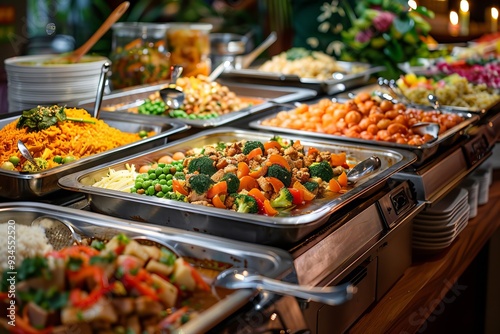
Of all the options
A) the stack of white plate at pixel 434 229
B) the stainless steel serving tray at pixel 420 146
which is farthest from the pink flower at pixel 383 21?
the stack of white plate at pixel 434 229

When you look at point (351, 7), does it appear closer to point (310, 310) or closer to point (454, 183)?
point (454, 183)

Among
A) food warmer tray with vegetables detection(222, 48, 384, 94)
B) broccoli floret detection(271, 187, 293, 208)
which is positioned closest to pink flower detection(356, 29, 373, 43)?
food warmer tray with vegetables detection(222, 48, 384, 94)

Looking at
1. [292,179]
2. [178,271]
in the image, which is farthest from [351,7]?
[178,271]

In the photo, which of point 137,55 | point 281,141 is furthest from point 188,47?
point 281,141

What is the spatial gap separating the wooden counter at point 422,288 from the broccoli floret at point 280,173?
0.51 m

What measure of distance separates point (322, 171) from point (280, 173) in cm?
21

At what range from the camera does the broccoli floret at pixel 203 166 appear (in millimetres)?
2047

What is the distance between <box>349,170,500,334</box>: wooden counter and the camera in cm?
207

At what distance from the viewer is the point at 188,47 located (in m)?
3.64

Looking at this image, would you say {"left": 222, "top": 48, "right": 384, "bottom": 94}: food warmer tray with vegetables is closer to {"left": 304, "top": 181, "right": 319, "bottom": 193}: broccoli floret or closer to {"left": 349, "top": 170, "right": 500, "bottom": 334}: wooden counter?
{"left": 349, "top": 170, "right": 500, "bottom": 334}: wooden counter

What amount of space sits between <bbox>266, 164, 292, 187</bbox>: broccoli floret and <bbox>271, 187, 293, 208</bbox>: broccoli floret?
67 millimetres

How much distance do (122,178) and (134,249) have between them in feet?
2.53

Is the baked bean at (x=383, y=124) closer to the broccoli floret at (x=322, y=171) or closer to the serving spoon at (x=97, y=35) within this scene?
the broccoli floret at (x=322, y=171)

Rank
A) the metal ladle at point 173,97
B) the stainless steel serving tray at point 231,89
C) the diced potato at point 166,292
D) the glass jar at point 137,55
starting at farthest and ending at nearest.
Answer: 1. the glass jar at point 137,55
2. the metal ladle at point 173,97
3. the stainless steel serving tray at point 231,89
4. the diced potato at point 166,292
